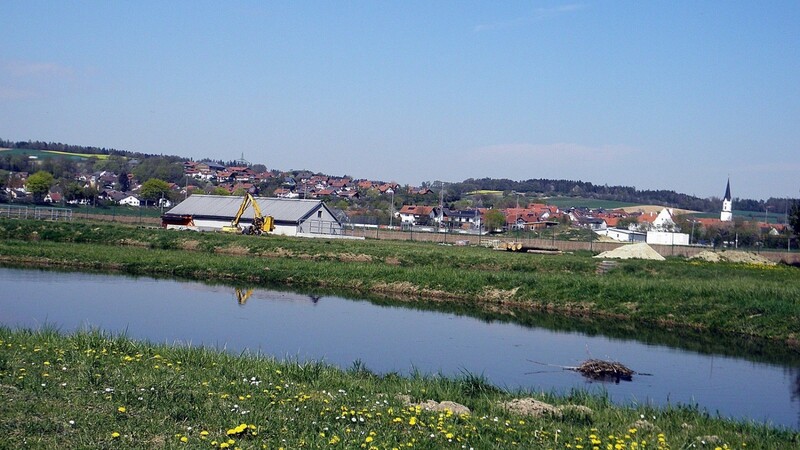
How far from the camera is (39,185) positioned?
112438mm

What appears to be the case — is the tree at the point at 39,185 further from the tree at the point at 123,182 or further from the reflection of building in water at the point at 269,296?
the reflection of building in water at the point at 269,296

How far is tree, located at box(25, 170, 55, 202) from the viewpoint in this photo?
112 meters

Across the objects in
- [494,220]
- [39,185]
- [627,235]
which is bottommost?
[627,235]

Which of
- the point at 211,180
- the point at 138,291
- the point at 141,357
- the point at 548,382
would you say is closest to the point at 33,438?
the point at 141,357

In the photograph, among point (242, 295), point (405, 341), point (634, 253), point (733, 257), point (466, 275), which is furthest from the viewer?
point (733, 257)

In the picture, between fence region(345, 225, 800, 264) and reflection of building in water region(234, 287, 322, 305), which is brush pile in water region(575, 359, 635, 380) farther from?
fence region(345, 225, 800, 264)

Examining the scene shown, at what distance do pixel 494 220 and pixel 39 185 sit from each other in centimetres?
6444

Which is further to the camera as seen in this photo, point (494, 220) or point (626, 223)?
point (626, 223)

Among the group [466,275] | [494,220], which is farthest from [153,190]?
[466,275]

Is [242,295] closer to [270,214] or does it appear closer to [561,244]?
[561,244]

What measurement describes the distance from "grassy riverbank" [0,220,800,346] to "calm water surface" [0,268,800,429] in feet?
17.5

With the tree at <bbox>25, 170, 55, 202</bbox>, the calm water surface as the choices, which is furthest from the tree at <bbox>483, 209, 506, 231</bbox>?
the calm water surface

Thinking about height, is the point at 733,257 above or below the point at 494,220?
above

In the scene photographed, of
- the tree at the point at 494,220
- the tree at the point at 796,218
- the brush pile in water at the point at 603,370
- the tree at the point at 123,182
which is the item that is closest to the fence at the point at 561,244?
the tree at the point at 796,218
